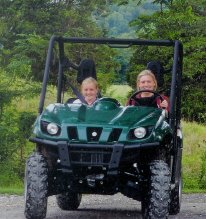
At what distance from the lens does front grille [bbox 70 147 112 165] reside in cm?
646

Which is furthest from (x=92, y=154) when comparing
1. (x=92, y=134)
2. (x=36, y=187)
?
(x=36, y=187)

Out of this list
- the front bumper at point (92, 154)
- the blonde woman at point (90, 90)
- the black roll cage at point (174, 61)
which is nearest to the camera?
the front bumper at point (92, 154)

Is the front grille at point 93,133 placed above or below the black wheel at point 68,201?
above

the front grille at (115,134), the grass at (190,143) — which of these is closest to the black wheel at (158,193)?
the front grille at (115,134)

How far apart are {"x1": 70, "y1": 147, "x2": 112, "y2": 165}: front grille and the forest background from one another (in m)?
5.67

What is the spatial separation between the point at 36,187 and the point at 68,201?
209cm

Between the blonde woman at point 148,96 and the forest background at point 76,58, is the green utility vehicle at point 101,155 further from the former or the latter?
the forest background at point 76,58

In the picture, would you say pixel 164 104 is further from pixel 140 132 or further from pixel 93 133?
pixel 93 133

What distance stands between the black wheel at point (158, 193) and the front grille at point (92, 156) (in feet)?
1.56

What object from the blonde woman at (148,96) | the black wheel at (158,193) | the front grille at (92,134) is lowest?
the black wheel at (158,193)

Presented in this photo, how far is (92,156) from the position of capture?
649 centimetres

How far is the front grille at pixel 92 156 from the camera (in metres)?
6.46

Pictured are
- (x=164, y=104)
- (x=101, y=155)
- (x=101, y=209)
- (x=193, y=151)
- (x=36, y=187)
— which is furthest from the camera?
(x=193, y=151)

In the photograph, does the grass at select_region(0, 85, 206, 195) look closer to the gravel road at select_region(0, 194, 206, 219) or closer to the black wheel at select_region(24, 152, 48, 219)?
the gravel road at select_region(0, 194, 206, 219)
